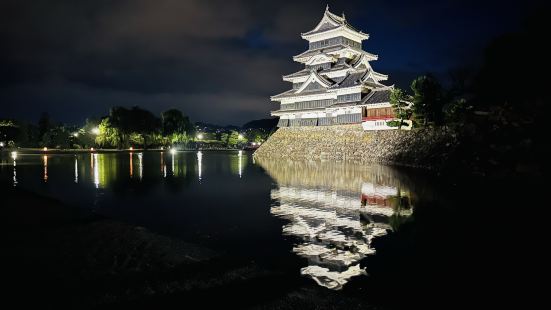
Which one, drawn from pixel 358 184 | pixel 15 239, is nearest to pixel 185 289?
pixel 15 239

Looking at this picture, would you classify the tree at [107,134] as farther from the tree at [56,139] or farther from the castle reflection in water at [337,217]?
the castle reflection in water at [337,217]

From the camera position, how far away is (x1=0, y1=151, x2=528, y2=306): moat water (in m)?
8.89

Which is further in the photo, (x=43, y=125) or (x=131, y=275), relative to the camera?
(x=43, y=125)

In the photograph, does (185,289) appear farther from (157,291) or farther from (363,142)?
(363,142)

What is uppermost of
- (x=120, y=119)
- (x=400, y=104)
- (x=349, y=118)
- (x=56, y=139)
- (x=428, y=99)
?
(x=120, y=119)

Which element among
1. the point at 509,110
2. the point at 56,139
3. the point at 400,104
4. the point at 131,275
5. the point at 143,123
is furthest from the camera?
the point at 56,139

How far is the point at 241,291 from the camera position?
6730 millimetres

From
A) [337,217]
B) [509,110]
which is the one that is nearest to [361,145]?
[509,110]

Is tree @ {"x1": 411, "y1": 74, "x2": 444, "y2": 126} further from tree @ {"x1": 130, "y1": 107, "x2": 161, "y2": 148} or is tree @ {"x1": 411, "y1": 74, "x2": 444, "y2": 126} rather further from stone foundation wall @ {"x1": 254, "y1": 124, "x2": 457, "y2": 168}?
tree @ {"x1": 130, "y1": 107, "x2": 161, "y2": 148}

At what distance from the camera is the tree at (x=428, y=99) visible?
39.6 meters

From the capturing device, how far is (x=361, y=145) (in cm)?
4781

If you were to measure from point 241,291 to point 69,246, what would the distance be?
5896mm

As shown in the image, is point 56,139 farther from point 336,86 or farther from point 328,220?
point 328,220

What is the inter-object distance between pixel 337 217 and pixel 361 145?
115 feet
